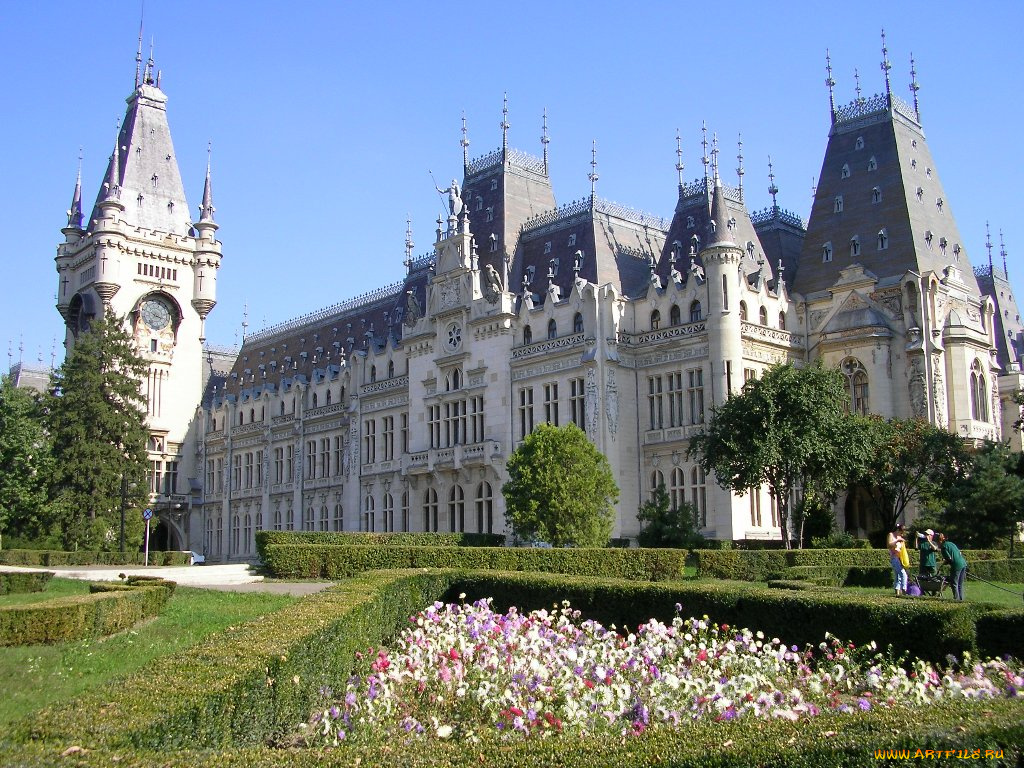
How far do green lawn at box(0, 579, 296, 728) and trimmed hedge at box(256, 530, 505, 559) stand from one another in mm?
16312

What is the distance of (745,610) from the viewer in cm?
2061

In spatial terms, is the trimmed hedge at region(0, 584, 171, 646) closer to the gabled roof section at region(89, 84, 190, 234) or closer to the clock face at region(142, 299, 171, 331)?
the clock face at region(142, 299, 171, 331)

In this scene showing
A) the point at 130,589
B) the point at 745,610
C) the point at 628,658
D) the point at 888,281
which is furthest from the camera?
the point at 888,281

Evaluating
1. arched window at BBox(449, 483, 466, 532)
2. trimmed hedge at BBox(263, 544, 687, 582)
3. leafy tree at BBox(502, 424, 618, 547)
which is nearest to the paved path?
trimmed hedge at BBox(263, 544, 687, 582)

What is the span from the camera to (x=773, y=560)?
37.5 metres

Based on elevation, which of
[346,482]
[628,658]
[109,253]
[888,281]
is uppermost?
[109,253]

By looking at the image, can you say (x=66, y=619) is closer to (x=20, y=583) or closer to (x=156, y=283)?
(x=20, y=583)

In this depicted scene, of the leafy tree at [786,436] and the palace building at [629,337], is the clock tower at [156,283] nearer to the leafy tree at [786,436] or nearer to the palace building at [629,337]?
the palace building at [629,337]

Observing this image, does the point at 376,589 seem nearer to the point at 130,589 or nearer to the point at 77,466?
the point at 130,589

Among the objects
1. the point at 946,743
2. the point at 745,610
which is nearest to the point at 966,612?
the point at 745,610

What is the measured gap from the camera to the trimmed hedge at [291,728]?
8977 millimetres

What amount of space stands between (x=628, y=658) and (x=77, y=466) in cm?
5745

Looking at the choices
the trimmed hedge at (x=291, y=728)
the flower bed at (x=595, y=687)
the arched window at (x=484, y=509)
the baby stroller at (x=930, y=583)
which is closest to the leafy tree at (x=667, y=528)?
the arched window at (x=484, y=509)

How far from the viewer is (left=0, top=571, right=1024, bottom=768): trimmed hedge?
8977 millimetres
